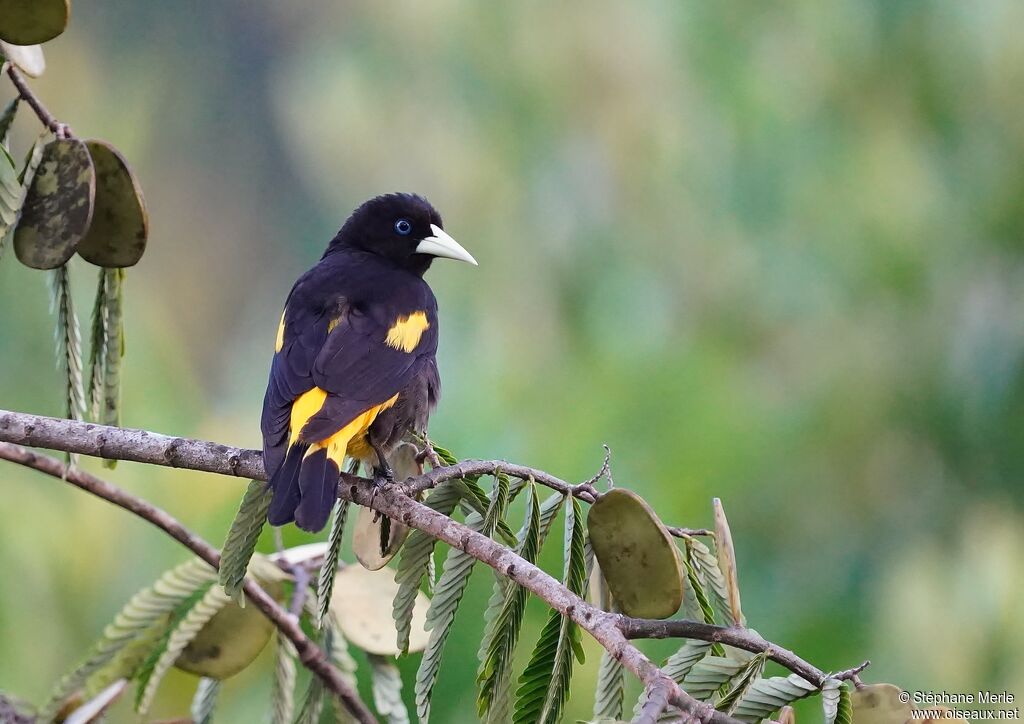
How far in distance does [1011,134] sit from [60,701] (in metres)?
4.43

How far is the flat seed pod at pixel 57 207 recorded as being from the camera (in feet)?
4.68

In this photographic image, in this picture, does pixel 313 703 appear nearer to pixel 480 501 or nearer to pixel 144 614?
pixel 144 614

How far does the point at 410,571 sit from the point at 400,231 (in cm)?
125

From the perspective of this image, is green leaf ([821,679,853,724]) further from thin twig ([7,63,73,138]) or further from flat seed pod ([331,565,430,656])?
thin twig ([7,63,73,138])

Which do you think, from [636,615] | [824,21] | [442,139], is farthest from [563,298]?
[636,615]

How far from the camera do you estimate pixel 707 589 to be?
51.5 inches

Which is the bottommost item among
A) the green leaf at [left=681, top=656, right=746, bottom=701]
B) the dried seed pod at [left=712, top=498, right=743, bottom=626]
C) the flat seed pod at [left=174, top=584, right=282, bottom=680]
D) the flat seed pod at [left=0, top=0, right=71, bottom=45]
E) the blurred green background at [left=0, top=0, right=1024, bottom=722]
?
the green leaf at [left=681, top=656, right=746, bottom=701]

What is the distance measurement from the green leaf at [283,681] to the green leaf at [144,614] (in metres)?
0.16

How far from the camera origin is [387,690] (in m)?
1.83

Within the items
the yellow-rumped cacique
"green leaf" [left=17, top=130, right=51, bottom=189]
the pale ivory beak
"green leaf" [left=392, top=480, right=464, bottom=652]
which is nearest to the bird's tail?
the yellow-rumped cacique

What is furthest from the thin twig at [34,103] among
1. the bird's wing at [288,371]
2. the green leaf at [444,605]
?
the green leaf at [444,605]

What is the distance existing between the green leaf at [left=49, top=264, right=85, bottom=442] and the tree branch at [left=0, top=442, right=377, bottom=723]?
99mm

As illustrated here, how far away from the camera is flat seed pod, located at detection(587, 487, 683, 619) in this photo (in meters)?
1.13

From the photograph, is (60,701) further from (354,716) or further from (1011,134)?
(1011,134)
